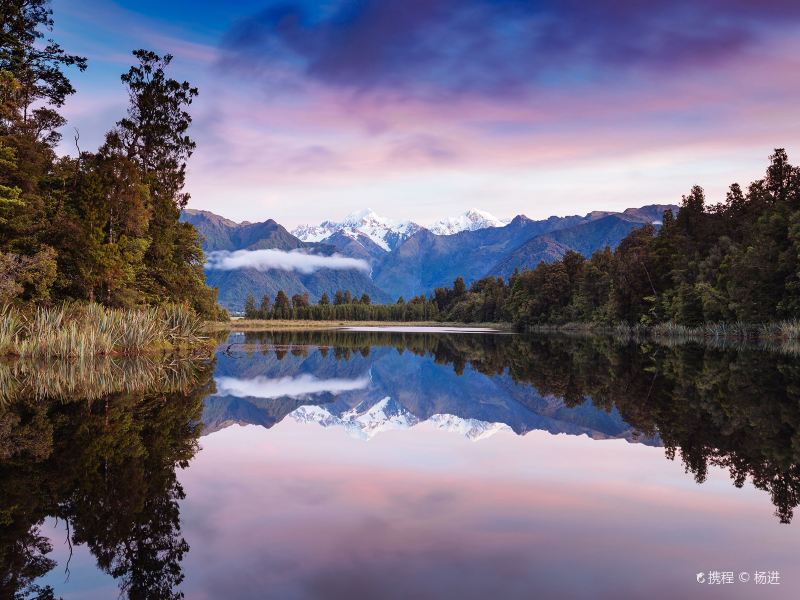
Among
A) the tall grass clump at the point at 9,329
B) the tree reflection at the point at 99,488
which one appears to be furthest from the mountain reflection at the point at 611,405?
the tall grass clump at the point at 9,329

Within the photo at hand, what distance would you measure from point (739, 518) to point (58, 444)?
11.1 m

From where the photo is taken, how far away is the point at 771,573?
621 centimetres

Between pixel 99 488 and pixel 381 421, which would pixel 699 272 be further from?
pixel 99 488

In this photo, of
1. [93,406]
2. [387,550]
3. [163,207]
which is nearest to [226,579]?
[387,550]

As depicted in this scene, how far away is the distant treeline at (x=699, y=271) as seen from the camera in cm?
5747

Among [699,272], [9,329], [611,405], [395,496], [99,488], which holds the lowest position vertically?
[611,405]

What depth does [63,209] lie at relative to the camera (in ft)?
109

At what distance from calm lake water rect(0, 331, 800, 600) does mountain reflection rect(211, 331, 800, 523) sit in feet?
0.44

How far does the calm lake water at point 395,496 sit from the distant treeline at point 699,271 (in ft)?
140

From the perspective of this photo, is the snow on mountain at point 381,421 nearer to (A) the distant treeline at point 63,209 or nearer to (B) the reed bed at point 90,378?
(B) the reed bed at point 90,378

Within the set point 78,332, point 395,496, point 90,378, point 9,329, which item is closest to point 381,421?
point 395,496

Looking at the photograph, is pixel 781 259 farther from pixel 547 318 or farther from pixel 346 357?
pixel 547 318

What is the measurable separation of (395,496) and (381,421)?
889 centimetres

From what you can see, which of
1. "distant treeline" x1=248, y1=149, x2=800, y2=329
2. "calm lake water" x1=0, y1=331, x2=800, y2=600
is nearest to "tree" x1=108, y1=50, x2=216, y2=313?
"calm lake water" x1=0, y1=331, x2=800, y2=600
